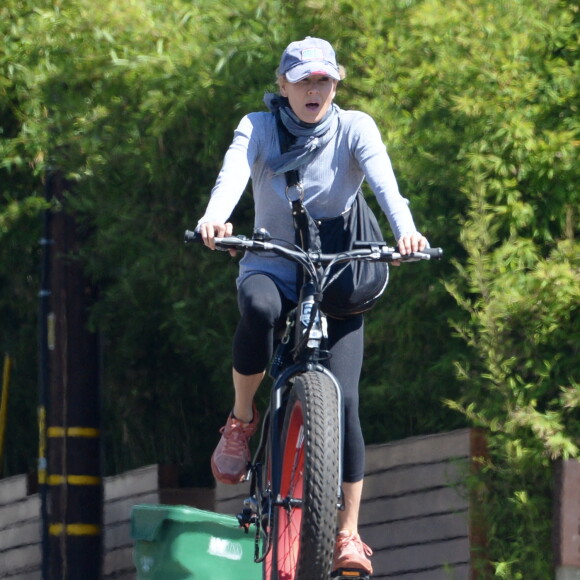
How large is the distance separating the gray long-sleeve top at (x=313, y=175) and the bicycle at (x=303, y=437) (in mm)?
111

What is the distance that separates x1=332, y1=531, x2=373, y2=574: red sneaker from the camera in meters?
5.12

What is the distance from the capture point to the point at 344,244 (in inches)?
208

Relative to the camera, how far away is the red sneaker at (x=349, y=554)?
512 cm

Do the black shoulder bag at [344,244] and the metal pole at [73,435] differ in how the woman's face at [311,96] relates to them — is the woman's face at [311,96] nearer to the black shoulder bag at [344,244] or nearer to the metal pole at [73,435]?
the black shoulder bag at [344,244]

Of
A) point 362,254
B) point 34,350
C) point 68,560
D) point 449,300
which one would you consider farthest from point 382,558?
point 34,350

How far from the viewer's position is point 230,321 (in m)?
7.83

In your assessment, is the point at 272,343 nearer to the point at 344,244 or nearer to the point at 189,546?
the point at 344,244

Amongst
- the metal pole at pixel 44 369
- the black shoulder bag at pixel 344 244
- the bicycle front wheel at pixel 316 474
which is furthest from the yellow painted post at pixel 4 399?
the bicycle front wheel at pixel 316 474

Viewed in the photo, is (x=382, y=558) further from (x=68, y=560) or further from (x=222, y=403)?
(x=68, y=560)

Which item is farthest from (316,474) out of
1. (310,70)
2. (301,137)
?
(310,70)

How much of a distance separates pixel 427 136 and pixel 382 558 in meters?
2.09

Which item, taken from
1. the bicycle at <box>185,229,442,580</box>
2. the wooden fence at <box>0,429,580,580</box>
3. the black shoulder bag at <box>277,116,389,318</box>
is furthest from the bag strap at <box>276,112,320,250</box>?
the wooden fence at <box>0,429,580,580</box>

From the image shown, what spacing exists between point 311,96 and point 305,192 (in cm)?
34

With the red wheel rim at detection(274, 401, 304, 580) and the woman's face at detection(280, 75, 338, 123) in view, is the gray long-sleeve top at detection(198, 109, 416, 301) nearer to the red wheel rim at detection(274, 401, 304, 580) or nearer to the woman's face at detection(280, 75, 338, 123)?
the woman's face at detection(280, 75, 338, 123)
